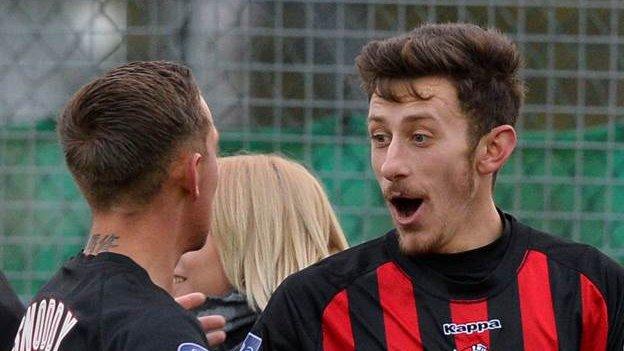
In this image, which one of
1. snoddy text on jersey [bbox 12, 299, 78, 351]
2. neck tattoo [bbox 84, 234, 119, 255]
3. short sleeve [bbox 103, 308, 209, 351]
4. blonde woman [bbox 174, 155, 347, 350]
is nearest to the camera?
short sleeve [bbox 103, 308, 209, 351]

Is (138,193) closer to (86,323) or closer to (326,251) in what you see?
(86,323)

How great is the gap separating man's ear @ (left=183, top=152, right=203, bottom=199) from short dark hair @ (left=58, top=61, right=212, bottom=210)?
3 cm

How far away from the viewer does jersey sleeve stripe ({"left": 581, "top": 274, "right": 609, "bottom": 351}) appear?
332 centimetres

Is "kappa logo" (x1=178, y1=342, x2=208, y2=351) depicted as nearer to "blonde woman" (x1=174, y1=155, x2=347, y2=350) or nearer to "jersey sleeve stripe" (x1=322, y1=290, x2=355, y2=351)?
"jersey sleeve stripe" (x1=322, y1=290, x2=355, y2=351)

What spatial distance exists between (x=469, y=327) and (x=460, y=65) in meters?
0.61

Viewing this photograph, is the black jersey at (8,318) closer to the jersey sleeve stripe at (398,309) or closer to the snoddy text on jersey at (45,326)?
the snoddy text on jersey at (45,326)

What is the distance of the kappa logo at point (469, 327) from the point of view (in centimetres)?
332

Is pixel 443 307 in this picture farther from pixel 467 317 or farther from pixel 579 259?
pixel 579 259

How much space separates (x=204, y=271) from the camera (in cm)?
397

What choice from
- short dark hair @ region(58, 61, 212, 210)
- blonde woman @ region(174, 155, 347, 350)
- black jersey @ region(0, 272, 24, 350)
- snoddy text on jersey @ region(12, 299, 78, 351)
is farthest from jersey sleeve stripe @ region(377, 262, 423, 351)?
black jersey @ region(0, 272, 24, 350)

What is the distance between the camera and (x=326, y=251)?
3.96 meters

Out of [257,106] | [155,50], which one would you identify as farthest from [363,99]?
[155,50]

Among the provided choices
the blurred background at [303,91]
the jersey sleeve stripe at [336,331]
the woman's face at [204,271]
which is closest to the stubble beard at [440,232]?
the jersey sleeve stripe at [336,331]

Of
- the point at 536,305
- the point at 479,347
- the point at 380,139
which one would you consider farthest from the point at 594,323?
the point at 380,139
